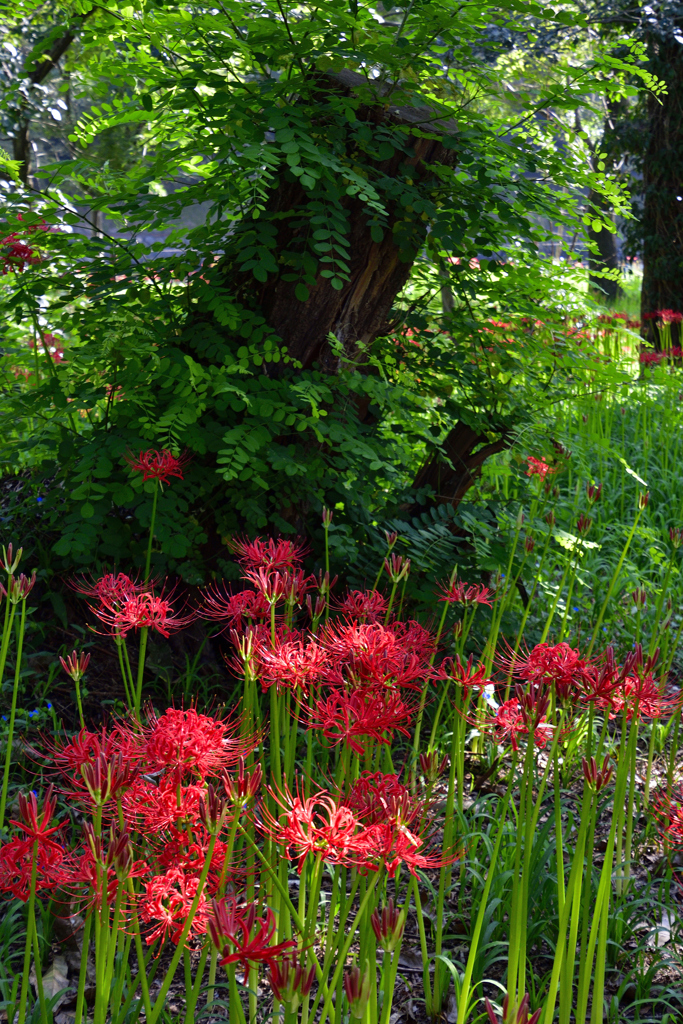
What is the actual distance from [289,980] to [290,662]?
18.3 inches

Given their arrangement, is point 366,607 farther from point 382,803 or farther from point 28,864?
point 28,864

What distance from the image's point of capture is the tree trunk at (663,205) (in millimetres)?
8609

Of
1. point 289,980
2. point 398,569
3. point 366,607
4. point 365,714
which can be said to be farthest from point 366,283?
point 289,980

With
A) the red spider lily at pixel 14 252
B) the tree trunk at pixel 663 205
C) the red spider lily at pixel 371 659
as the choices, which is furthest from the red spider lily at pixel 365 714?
the tree trunk at pixel 663 205

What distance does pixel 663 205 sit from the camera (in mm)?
8953

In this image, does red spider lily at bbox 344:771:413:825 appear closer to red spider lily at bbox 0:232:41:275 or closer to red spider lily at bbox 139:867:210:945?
red spider lily at bbox 139:867:210:945

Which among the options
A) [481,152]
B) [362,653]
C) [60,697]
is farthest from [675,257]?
[362,653]

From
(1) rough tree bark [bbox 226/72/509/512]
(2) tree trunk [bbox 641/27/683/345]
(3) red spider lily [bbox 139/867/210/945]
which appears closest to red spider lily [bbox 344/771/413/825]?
(3) red spider lily [bbox 139/867/210/945]

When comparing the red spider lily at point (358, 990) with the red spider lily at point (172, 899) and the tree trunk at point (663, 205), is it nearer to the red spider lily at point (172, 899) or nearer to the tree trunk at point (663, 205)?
the red spider lily at point (172, 899)

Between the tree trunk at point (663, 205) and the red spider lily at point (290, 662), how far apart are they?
8278 millimetres

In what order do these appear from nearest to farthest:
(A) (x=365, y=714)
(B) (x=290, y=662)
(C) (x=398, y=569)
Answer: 1. (A) (x=365, y=714)
2. (B) (x=290, y=662)
3. (C) (x=398, y=569)

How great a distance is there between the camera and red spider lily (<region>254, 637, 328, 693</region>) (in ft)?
4.24

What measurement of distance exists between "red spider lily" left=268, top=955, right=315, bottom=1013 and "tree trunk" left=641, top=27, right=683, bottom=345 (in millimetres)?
8670

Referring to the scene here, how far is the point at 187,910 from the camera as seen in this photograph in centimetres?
117
